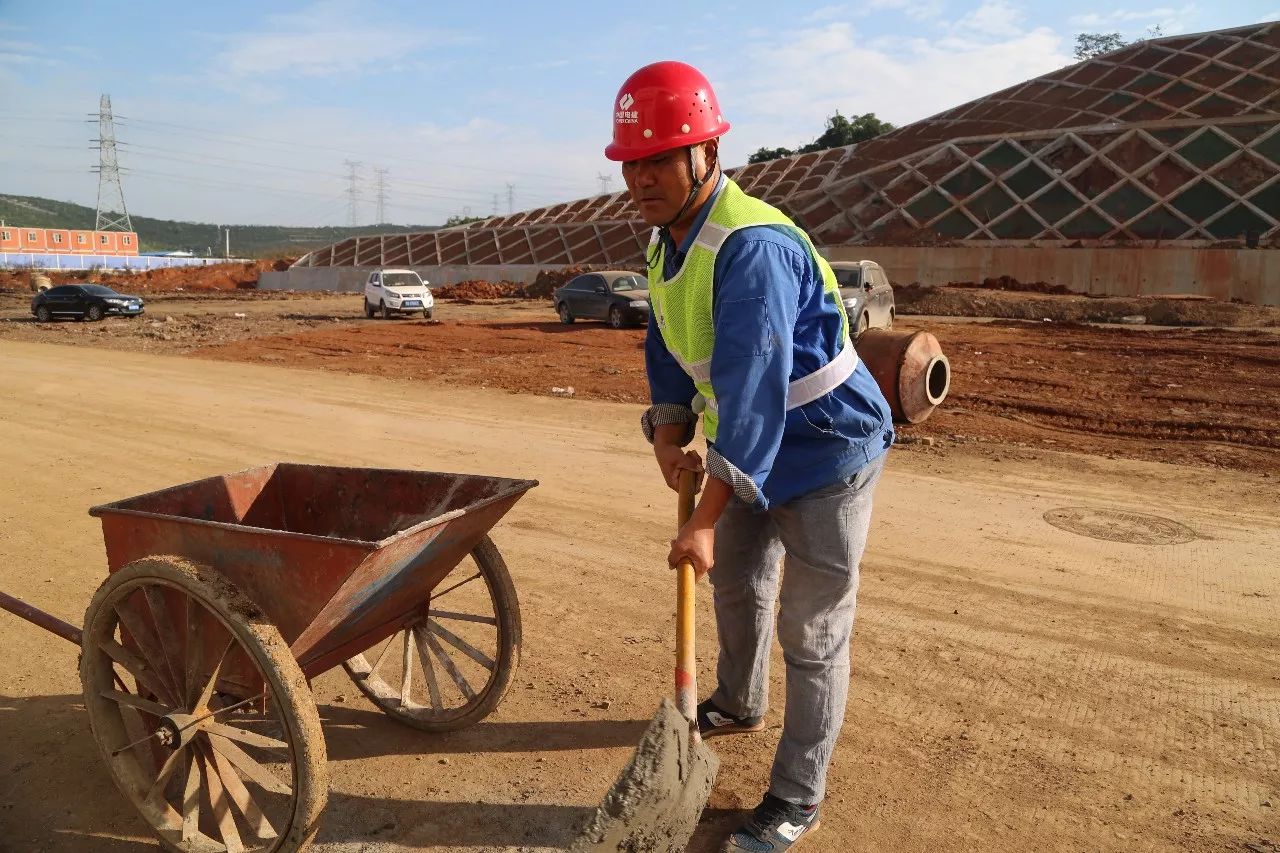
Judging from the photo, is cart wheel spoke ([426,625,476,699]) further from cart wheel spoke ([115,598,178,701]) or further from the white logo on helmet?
the white logo on helmet

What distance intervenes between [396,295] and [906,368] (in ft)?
72.3

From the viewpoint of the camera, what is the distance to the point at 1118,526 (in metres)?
6.30

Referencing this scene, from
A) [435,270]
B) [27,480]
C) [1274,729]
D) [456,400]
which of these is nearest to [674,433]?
[1274,729]

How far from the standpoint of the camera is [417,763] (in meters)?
3.49

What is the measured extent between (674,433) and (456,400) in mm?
9049

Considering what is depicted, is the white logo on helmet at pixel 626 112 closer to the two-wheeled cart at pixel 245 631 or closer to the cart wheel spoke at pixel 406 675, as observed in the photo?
the two-wheeled cart at pixel 245 631

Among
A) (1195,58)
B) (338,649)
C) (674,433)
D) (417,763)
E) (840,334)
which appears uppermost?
(1195,58)

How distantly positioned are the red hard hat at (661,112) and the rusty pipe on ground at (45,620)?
237 centimetres

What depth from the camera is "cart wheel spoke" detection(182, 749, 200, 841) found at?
286 cm

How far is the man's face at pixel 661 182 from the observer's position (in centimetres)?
265

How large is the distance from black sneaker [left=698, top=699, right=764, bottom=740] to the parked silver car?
14.1 m

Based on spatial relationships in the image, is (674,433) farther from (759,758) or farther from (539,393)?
(539,393)

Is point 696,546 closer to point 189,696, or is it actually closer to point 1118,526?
point 189,696

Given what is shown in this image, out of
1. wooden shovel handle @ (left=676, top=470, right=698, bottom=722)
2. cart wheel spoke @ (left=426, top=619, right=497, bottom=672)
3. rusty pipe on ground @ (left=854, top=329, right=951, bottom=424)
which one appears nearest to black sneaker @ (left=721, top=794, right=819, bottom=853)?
wooden shovel handle @ (left=676, top=470, right=698, bottom=722)
